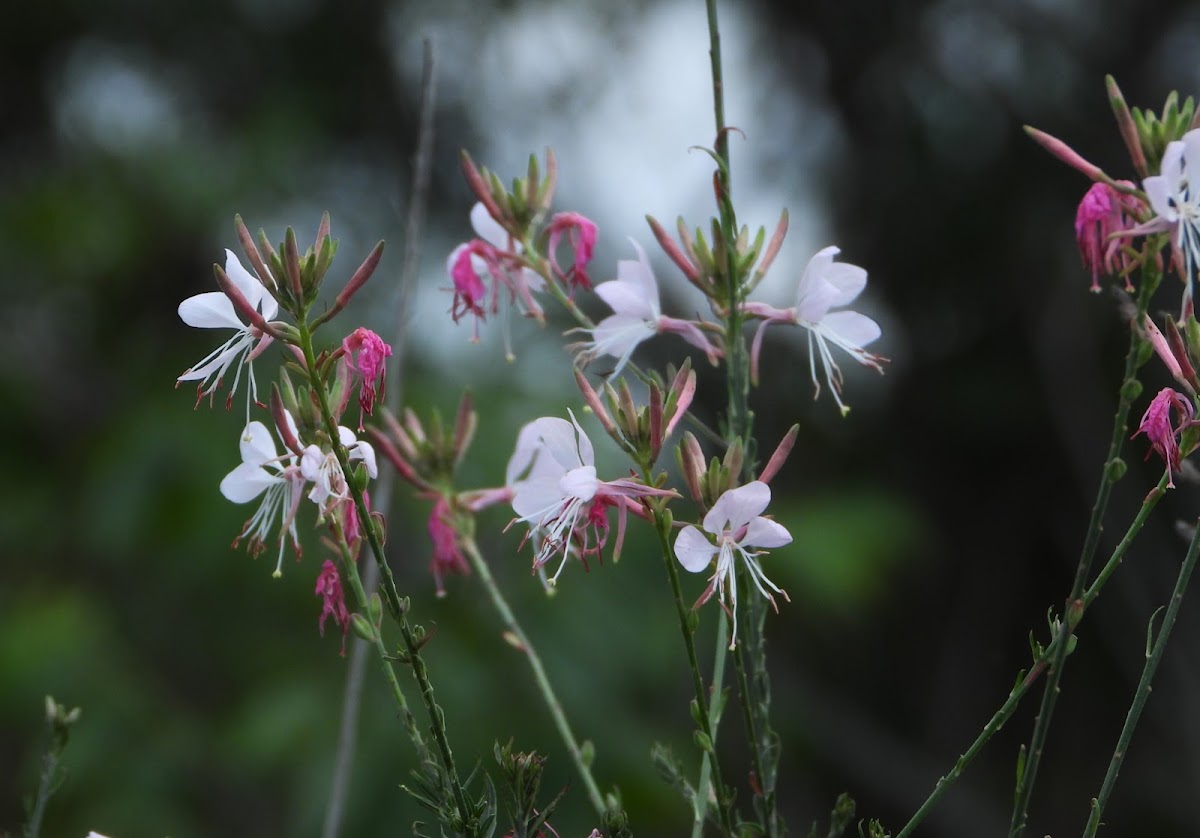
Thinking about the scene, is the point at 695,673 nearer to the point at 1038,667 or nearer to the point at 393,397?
the point at 1038,667

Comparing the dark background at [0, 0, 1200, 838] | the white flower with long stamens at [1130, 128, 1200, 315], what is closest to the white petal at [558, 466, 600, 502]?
the white flower with long stamens at [1130, 128, 1200, 315]

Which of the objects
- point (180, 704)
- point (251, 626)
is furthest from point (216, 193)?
point (180, 704)

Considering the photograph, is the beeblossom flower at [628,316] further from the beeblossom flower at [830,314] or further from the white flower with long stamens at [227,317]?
the white flower with long stamens at [227,317]

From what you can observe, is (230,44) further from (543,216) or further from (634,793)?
(543,216)

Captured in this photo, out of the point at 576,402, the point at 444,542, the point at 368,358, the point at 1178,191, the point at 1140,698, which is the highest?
the point at 1178,191

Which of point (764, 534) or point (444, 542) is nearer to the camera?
point (764, 534)

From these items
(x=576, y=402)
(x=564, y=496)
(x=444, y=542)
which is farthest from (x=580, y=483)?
(x=576, y=402)

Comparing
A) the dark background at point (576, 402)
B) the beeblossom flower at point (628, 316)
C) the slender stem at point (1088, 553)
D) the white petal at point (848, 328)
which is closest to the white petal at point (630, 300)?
the beeblossom flower at point (628, 316)
